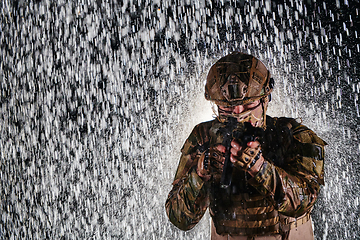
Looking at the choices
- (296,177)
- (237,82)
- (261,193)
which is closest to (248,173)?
(261,193)

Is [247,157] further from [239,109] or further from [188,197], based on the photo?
[188,197]

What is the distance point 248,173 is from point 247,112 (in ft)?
0.95

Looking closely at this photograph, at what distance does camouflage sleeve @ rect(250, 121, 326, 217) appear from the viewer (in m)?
1.33

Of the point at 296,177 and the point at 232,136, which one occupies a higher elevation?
the point at 232,136

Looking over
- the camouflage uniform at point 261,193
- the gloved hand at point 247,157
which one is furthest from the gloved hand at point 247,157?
the camouflage uniform at point 261,193

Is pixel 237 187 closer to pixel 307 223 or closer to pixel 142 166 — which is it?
pixel 307 223

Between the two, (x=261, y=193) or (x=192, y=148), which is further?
(x=192, y=148)

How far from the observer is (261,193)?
4.67 ft

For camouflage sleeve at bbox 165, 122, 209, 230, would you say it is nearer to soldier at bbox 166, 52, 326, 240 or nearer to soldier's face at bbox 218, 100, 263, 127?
soldier at bbox 166, 52, 326, 240

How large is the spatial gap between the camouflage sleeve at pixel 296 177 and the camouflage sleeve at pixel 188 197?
28cm

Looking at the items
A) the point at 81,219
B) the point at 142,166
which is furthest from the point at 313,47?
the point at 81,219

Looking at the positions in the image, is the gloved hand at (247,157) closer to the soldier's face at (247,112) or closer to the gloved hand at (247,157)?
the gloved hand at (247,157)

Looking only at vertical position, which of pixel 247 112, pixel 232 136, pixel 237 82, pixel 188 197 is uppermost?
pixel 237 82

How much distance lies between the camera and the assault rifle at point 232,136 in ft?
4.23
